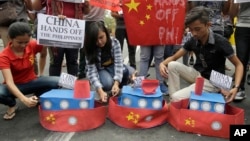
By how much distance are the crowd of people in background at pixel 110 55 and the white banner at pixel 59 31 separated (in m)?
0.07

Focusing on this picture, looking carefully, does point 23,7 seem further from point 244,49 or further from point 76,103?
point 244,49

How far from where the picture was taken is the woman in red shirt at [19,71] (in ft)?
9.67

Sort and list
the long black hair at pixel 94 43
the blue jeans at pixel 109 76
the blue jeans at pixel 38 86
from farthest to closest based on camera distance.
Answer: the blue jeans at pixel 109 76
the blue jeans at pixel 38 86
the long black hair at pixel 94 43

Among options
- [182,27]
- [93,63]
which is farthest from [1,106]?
[182,27]

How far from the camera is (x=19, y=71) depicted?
3238 mm

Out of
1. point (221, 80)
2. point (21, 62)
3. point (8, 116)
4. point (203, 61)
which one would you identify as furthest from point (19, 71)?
point (221, 80)

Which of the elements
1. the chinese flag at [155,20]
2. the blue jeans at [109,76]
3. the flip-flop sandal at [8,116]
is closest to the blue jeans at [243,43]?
the chinese flag at [155,20]

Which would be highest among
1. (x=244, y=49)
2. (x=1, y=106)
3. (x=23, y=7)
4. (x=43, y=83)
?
(x=23, y=7)

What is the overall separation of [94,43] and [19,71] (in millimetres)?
750

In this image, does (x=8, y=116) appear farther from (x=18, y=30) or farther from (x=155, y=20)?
(x=155, y=20)

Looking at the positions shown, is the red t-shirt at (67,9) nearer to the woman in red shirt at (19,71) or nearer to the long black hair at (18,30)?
the woman in red shirt at (19,71)

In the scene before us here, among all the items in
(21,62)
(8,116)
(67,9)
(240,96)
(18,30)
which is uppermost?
(67,9)

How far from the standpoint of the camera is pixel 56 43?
133 inches

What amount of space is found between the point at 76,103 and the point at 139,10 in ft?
4.30
